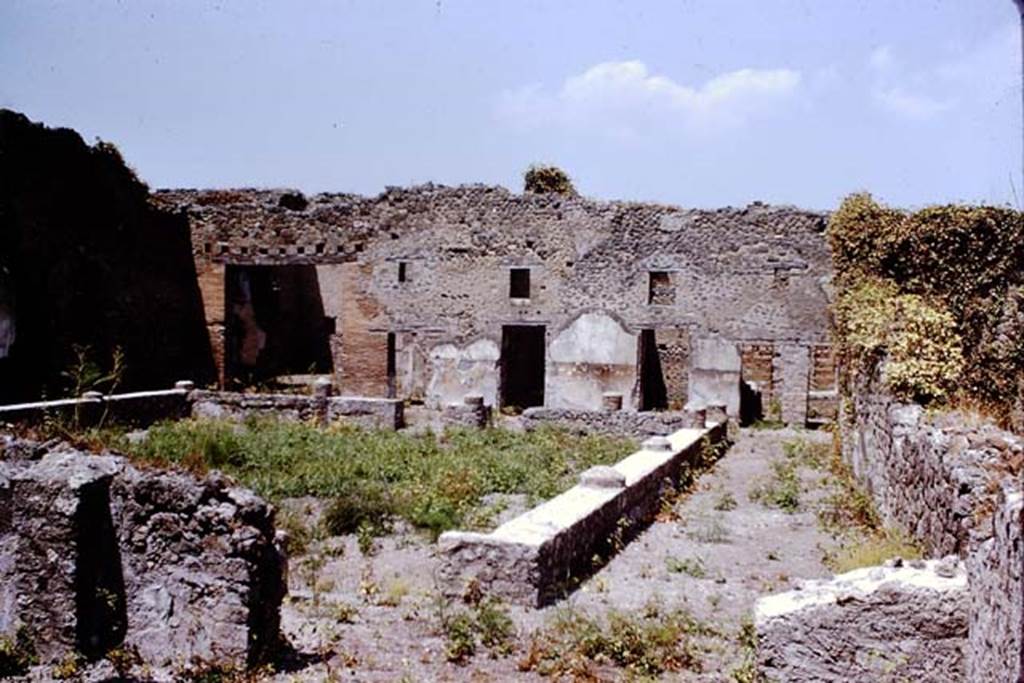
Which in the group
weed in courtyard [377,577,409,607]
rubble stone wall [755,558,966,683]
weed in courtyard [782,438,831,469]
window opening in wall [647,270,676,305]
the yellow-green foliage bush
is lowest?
weed in courtyard [782,438,831,469]

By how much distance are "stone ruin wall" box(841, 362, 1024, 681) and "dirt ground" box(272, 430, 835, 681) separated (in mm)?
1039

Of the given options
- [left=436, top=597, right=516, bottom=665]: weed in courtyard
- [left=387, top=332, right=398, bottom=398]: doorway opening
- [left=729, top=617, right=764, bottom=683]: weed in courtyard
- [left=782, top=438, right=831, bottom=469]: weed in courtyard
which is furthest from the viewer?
[left=387, top=332, right=398, bottom=398]: doorway opening

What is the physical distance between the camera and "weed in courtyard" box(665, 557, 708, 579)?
8.73m

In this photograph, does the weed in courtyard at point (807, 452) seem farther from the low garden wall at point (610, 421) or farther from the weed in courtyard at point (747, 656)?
the weed in courtyard at point (747, 656)

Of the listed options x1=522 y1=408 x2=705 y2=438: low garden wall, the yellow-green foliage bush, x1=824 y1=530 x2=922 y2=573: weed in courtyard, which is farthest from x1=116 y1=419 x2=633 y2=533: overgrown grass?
the yellow-green foliage bush

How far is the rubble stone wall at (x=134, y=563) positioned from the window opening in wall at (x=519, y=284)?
66.3ft

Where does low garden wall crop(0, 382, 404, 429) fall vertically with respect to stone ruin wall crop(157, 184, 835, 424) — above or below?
below

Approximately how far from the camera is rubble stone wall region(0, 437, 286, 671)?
5.64 metres

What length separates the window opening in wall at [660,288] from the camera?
987 inches

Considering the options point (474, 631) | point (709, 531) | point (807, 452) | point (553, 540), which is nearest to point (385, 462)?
point (709, 531)

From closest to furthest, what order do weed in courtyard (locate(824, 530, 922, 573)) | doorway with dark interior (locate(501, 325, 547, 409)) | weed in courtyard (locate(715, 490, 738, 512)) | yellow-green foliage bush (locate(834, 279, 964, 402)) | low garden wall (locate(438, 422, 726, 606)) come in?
low garden wall (locate(438, 422, 726, 606)), weed in courtyard (locate(824, 530, 922, 573)), yellow-green foliage bush (locate(834, 279, 964, 402)), weed in courtyard (locate(715, 490, 738, 512)), doorway with dark interior (locate(501, 325, 547, 409))

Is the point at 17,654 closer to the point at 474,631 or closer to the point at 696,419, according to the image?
the point at 474,631

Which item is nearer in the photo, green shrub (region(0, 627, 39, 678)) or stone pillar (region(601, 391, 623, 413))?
green shrub (region(0, 627, 39, 678))

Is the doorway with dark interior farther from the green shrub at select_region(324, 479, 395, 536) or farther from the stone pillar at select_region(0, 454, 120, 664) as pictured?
the stone pillar at select_region(0, 454, 120, 664)
